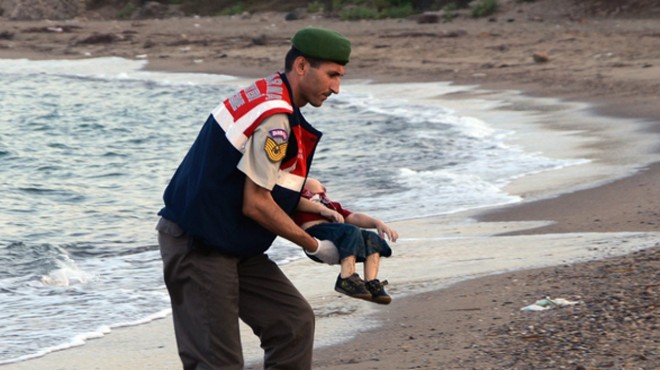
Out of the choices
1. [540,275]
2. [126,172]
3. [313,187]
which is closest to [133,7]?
[126,172]

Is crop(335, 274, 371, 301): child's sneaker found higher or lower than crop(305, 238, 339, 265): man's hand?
lower

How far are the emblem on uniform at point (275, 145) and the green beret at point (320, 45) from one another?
288 millimetres

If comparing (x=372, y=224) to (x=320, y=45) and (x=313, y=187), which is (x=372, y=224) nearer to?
(x=313, y=187)

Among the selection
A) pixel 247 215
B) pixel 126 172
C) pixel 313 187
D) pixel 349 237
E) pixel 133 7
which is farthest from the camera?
pixel 133 7

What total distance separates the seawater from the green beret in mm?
3008

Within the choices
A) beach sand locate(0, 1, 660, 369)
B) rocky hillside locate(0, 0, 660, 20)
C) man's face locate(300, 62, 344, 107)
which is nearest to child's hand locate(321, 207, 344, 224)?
man's face locate(300, 62, 344, 107)

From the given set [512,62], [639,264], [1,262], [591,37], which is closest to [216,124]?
[639,264]

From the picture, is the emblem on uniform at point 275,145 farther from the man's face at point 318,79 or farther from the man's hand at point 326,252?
the man's hand at point 326,252

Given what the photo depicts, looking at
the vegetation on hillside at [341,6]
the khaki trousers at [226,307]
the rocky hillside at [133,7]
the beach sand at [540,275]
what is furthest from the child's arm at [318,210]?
the rocky hillside at [133,7]

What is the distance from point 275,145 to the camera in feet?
12.8

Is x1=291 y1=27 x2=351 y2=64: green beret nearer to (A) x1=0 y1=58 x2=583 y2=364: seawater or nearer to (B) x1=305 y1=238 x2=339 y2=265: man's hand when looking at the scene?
(B) x1=305 y1=238 x2=339 y2=265: man's hand

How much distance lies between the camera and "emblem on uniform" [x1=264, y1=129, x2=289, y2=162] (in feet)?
12.7

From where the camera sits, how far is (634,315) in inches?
218

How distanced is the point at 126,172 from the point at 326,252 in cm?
1211
